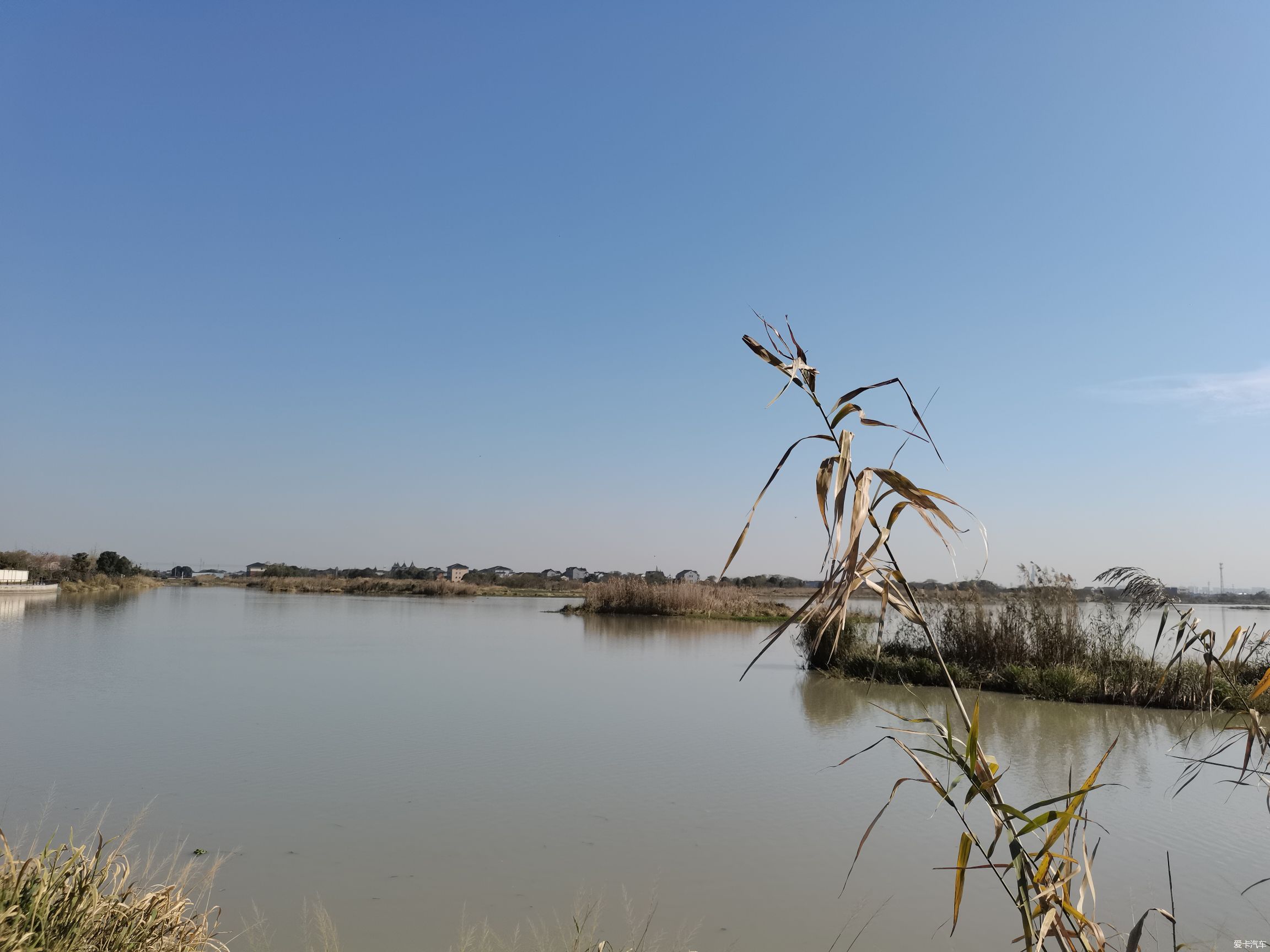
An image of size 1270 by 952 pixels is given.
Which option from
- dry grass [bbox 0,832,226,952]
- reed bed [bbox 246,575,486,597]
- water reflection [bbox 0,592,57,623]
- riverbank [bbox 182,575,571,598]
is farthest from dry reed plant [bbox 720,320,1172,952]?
reed bed [bbox 246,575,486,597]

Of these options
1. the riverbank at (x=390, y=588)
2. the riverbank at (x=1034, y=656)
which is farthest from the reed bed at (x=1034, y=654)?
the riverbank at (x=390, y=588)

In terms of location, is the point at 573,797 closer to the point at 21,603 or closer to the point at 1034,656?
the point at 1034,656

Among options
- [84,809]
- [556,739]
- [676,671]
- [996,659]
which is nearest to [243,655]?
[676,671]

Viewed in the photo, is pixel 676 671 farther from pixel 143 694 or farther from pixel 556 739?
pixel 143 694

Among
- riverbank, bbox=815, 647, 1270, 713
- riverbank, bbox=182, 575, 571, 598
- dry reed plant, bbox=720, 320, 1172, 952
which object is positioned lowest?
riverbank, bbox=182, 575, 571, 598

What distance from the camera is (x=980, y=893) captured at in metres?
3.97

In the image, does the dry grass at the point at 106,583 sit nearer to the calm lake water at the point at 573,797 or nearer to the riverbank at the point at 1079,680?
the calm lake water at the point at 573,797

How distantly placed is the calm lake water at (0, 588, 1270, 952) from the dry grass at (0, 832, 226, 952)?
0.88m

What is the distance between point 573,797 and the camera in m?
5.28

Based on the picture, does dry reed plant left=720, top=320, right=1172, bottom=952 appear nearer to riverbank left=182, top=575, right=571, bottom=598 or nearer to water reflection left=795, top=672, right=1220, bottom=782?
water reflection left=795, top=672, right=1220, bottom=782

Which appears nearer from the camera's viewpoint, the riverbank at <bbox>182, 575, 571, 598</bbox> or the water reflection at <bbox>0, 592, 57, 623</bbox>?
the water reflection at <bbox>0, 592, 57, 623</bbox>

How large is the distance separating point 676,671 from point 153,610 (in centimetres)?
1730

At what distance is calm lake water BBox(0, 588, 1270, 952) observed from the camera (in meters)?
3.61

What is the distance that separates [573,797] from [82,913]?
3.50 meters
